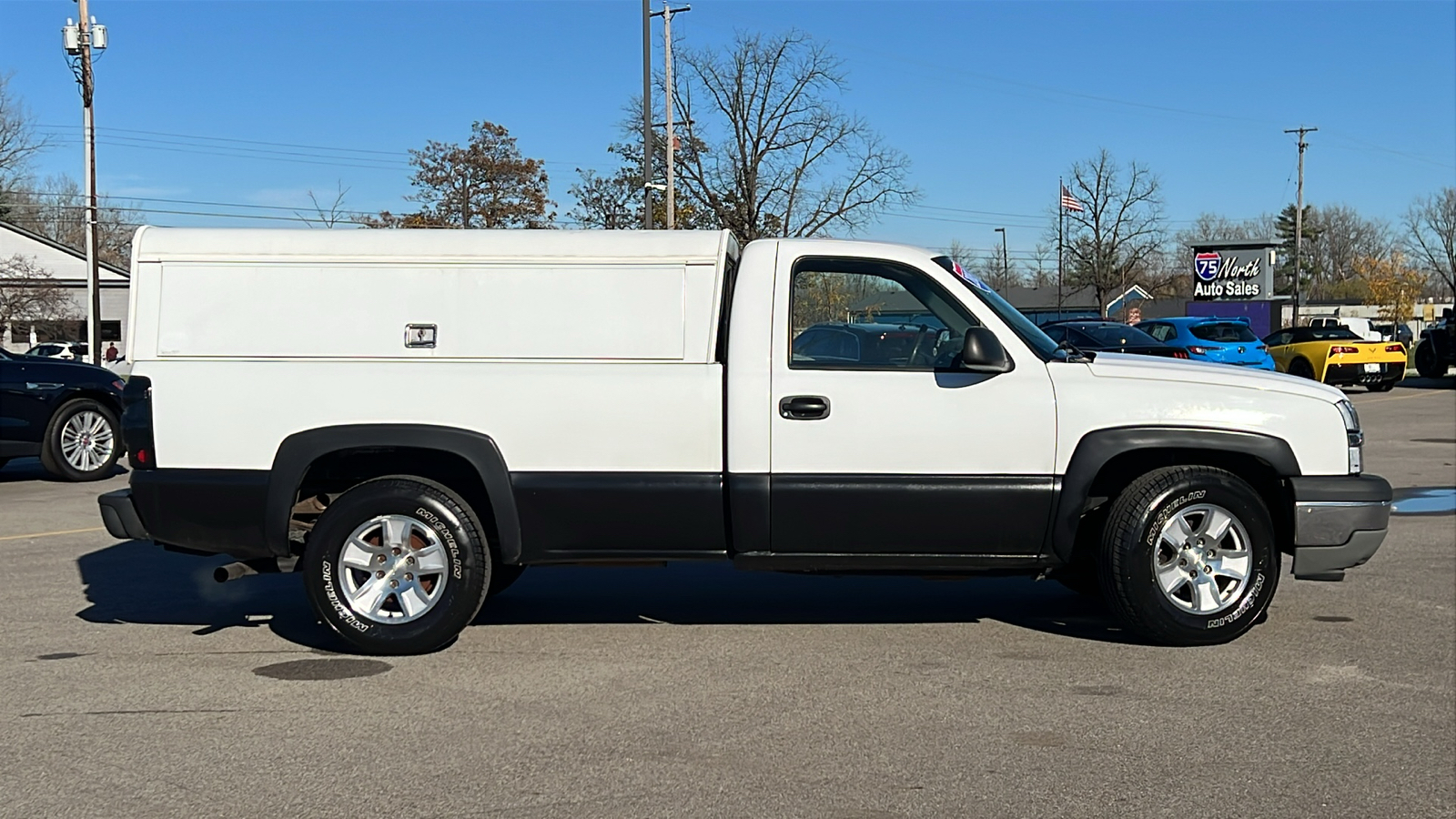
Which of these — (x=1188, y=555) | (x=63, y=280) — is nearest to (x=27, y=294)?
(x=63, y=280)

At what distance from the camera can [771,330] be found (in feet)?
19.2

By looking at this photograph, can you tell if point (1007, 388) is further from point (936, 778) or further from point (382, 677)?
point (382, 677)

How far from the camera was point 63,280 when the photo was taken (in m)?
51.0

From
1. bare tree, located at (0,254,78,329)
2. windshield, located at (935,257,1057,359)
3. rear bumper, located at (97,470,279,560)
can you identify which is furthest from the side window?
bare tree, located at (0,254,78,329)

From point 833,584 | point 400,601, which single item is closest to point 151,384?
point 400,601

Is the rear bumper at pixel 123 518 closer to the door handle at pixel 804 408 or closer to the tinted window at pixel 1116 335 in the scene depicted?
the door handle at pixel 804 408

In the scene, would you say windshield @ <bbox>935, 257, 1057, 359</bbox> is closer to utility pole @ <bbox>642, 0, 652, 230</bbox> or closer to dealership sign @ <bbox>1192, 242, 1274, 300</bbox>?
utility pole @ <bbox>642, 0, 652, 230</bbox>

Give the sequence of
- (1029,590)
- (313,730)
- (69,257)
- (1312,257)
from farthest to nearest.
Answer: (1312,257), (69,257), (1029,590), (313,730)

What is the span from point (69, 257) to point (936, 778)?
55.8m

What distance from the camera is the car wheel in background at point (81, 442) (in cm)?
1293

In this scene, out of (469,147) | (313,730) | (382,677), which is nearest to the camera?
(313,730)

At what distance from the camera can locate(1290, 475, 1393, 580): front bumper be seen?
5.94 m

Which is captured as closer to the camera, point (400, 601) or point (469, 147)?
point (400, 601)

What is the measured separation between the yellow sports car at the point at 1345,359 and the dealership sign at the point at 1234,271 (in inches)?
924
